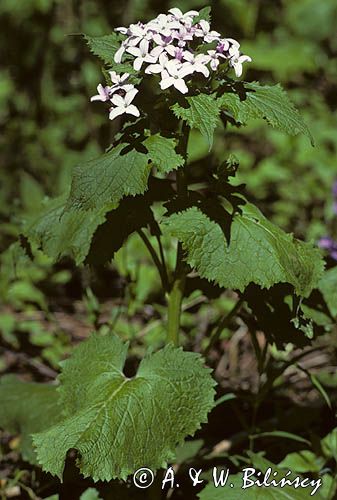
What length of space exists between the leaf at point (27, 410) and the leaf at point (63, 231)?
1.84 feet

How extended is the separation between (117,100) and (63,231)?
23.5 inches

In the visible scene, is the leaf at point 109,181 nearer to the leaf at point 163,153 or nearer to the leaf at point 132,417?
the leaf at point 163,153

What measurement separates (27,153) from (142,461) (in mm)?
3317

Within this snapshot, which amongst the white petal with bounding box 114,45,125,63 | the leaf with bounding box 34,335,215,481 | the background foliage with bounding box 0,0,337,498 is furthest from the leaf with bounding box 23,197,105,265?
the white petal with bounding box 114,45,125,63

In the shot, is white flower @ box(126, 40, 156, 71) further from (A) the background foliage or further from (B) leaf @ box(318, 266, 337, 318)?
(B) leaf @ box(318, 266, 337, 318)

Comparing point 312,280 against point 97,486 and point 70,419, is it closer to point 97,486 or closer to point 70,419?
point 70,419

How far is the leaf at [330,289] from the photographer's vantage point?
2564mm

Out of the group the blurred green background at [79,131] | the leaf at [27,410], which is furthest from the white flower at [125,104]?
the blurred green background at [79,131]

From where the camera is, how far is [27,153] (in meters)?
4.99

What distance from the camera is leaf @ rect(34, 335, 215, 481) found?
1988 millimetres

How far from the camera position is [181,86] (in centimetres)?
193

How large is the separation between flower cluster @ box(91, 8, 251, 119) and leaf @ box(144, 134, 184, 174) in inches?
3.5

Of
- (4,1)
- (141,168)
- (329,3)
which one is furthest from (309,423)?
(329,3)

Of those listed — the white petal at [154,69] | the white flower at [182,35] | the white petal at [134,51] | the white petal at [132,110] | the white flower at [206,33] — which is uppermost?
the white flower at [206,33]
